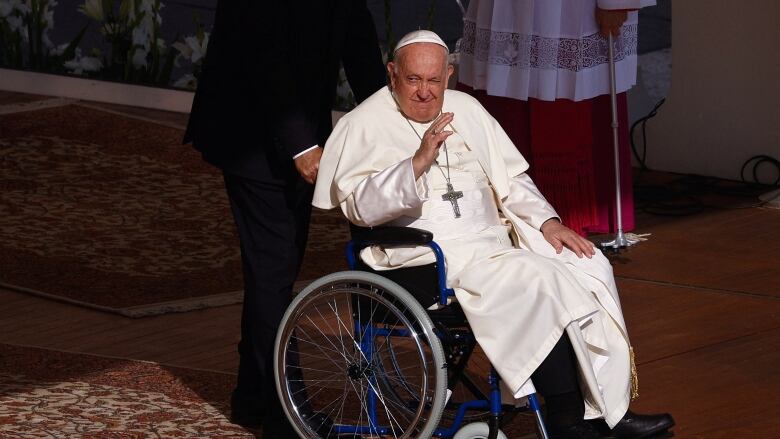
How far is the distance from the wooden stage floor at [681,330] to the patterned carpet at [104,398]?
146 mm

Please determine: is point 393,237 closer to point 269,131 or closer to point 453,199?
point 453,199

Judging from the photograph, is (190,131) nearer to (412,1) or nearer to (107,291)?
(107,291)

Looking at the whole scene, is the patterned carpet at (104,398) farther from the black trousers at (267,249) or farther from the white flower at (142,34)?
the white flower at (142,34)

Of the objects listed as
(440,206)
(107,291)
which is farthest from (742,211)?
(440,206)

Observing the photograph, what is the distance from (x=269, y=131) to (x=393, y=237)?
24.8 inches

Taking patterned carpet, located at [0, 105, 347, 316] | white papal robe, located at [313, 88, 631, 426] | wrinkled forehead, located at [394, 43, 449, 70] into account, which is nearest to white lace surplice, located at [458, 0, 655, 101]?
patterned carpet, located at [0, 105, 347, 316]

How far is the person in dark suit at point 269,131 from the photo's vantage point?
4.44m

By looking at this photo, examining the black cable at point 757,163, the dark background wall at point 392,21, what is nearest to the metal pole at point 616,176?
the black cable at point 757,163

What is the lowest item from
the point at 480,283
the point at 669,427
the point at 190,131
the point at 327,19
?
the point at 669,427

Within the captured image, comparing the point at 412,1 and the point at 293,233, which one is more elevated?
the point at 412,1

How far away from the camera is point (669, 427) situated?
4426 millimetres

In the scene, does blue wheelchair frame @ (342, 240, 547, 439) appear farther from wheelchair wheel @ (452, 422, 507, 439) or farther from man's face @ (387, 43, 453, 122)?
man's face @ (387, 43, 453, 122)

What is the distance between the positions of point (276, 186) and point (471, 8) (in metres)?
2.40

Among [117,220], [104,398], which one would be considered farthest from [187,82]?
[104,398]
